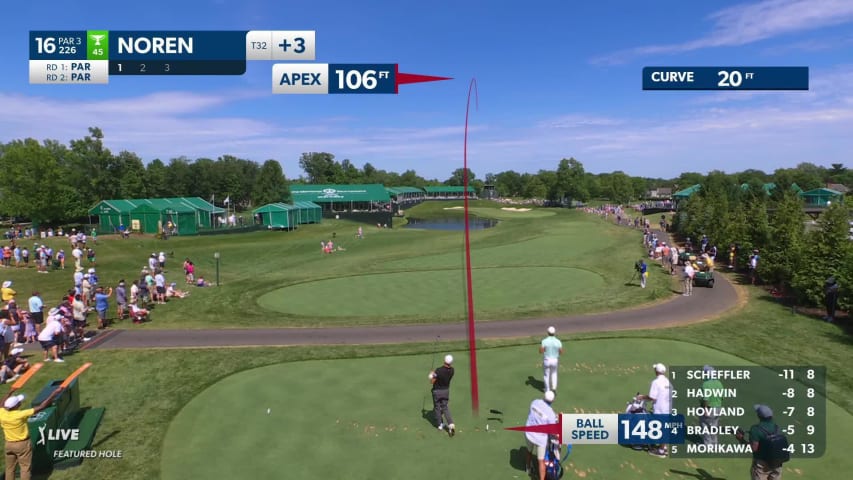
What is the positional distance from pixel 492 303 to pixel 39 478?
1953 centimetres

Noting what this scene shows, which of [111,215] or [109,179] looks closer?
[111,215]

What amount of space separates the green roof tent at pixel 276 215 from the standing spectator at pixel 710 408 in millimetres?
59447

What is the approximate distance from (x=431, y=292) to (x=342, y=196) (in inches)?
2911

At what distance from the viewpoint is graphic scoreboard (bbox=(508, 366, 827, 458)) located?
32.3 feet

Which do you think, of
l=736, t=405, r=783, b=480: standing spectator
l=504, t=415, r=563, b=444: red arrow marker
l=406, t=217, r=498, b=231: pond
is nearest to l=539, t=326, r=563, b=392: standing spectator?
l=504, t=415, r=563, b=444: red arrow marker

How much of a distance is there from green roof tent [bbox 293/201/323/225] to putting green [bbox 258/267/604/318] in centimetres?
3887

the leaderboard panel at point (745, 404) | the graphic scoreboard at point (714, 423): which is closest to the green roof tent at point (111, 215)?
the graphic scoreboard at point (714, 423)

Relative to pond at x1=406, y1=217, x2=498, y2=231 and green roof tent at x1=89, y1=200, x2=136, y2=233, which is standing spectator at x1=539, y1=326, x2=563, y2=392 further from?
pond at x1=406, y1=217, x2=498, y2=231

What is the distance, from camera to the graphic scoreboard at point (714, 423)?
986cm

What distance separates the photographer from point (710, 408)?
33.3ft

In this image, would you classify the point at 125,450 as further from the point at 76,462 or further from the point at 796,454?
the point at 796,454

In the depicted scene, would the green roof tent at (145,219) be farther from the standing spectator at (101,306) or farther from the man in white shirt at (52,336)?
the man in white shirt at (52,336)

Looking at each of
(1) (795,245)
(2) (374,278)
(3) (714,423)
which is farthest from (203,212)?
(3) (714,423)

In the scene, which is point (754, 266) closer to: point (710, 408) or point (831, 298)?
point (831, 298)
